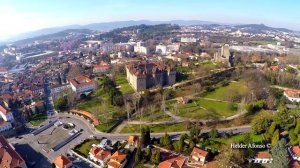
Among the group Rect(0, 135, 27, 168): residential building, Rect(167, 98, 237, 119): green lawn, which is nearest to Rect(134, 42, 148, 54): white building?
Rect(167, 98, 237, 119): green lawn

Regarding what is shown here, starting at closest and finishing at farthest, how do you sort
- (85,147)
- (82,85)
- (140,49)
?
1. (85,147)
2. (82,85)
3. (140,49)

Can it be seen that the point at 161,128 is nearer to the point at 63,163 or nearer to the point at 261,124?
the point at 261,124

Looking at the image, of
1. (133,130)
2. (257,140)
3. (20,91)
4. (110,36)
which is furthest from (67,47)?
(257,140)

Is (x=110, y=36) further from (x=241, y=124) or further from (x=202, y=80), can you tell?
(x=241, y=124)

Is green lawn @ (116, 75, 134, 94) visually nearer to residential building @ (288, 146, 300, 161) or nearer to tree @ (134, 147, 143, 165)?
tree @ (134, 147, 143, 165)

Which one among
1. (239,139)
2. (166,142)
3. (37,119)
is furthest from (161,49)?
(166,142)

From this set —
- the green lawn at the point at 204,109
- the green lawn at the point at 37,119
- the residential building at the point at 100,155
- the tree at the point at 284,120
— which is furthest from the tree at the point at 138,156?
the green lawn at the point at 37,119
